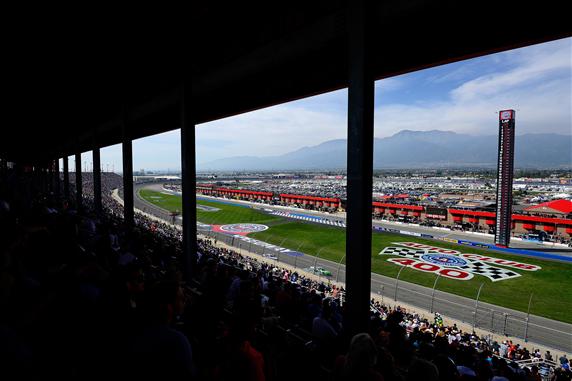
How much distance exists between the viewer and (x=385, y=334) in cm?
459

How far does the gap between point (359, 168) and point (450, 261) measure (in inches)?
1068

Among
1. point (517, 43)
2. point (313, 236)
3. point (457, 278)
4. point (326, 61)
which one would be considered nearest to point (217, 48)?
point (326, 61)

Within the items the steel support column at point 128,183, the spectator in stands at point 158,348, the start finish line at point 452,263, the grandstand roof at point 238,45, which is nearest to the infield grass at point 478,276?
the start finish line at point 452,263

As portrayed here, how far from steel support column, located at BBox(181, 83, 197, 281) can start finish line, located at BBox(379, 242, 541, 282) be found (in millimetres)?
20794

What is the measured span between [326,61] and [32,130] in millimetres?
20182

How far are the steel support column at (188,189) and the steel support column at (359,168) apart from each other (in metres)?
5.50

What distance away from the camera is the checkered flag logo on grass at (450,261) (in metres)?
24.4

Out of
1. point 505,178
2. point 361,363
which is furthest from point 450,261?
point 361,363

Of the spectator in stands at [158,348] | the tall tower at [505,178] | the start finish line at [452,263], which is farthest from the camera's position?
the tall tower at [505,178]

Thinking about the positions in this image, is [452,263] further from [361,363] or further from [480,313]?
[361,363]

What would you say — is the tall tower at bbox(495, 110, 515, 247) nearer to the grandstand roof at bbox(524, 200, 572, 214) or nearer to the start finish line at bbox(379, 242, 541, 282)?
the start finish line at bbox(379, 242, 541, 282)

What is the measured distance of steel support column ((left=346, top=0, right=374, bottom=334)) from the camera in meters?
4.11

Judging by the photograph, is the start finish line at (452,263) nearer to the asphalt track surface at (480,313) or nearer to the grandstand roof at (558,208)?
the asphalt track surface at (480,313)

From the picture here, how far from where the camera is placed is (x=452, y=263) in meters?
26.8
